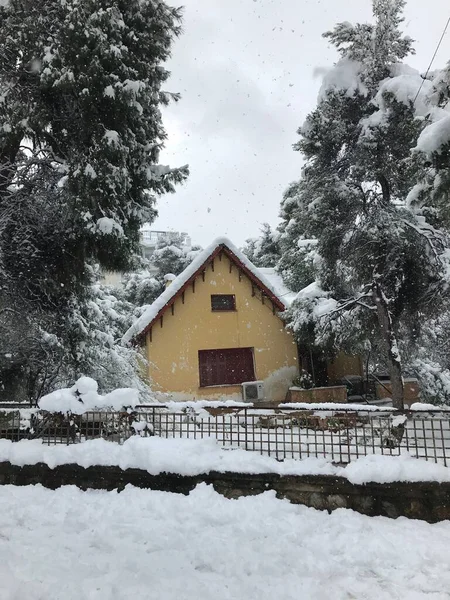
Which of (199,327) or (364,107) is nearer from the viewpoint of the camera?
(364,107)

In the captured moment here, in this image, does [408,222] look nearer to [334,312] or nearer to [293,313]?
[334,312]

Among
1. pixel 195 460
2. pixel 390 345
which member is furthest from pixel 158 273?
pixel 195 460

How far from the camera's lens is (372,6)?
10.2 metres

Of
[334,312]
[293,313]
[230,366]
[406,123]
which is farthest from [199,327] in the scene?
[406,123]

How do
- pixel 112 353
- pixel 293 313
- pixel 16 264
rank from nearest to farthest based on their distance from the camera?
1. pixel 16 264
2. pixel 112 353
3. pixel 293 313

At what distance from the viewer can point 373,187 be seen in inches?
404

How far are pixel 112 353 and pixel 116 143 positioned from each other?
584 centimetres

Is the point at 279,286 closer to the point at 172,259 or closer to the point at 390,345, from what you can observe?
the point at 172,259

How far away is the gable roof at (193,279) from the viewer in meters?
13.8

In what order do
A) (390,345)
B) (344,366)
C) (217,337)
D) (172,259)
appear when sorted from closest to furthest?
1. (390,345)
2. (217,337)
3. (344,366)
4. (172,259)

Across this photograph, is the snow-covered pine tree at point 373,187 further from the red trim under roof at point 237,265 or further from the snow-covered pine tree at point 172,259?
the snow-covered pine tree at point 172,259

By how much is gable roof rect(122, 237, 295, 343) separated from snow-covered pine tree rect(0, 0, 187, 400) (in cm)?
536

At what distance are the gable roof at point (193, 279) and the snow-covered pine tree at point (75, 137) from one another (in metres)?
5.36

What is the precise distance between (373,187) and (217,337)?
7.26 m
